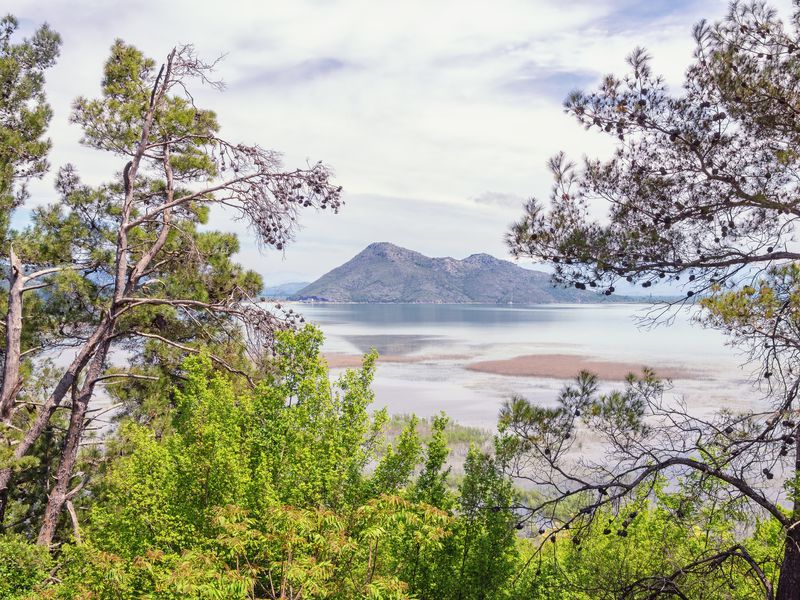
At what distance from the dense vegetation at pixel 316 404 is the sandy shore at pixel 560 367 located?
37627mm

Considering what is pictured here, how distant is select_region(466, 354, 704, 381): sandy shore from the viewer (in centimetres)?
4769

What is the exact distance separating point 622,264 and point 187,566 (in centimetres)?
673

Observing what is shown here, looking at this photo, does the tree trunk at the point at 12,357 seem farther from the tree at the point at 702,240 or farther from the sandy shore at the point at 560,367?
the sandy shore at the point at 560,367

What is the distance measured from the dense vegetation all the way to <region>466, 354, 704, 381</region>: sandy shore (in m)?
37.6

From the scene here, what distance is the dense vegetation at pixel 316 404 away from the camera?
6.46 metres

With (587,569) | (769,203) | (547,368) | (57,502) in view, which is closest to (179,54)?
(57,502)

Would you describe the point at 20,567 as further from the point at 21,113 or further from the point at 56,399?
the point at 21,113

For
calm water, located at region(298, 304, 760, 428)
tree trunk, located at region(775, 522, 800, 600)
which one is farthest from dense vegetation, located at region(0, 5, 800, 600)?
calm water, located at region(298, 304, 760, 428)

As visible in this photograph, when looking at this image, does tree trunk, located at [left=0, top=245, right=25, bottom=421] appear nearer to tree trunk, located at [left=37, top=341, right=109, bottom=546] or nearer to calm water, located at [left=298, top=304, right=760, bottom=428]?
tree trunk, located at [left=37, top=341, right=109, bottom=546]

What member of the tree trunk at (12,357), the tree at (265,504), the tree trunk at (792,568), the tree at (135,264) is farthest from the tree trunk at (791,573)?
the tree trunk at (12,357)

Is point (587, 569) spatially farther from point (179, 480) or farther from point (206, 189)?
point (206, 189)

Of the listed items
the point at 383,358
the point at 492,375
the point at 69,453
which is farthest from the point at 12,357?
the point at 383,358

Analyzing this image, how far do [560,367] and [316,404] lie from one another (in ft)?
163

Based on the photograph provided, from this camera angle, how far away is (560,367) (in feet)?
181
